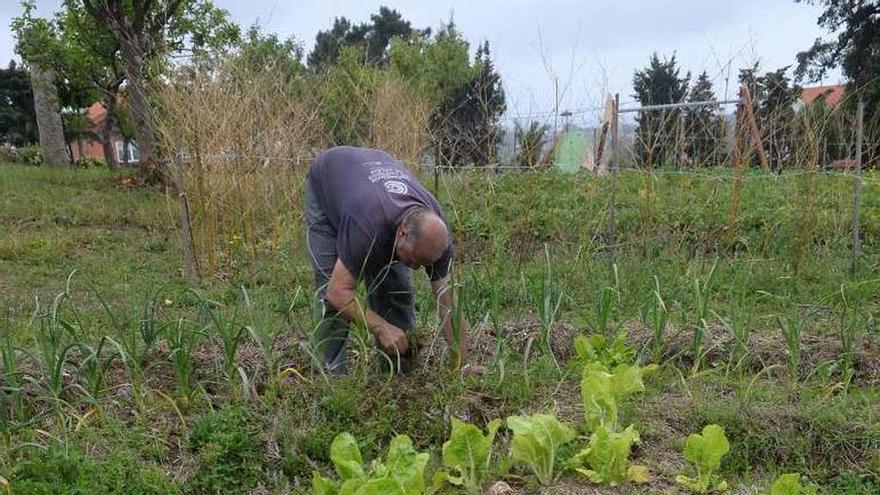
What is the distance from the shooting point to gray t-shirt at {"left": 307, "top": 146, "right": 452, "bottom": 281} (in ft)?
9.66

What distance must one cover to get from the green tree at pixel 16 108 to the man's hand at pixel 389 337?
30.0 metres

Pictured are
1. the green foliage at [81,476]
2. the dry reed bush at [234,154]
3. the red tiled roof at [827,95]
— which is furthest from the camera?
the red tiled roof at [827,95]

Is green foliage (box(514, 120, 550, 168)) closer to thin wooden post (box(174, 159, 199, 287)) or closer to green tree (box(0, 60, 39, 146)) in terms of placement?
thin wooden post (box(174, 159, 199, 287))

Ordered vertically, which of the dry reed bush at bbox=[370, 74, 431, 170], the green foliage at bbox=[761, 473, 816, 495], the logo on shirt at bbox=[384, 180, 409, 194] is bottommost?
the green foliage at bbox=[761, 473, 816, 495]

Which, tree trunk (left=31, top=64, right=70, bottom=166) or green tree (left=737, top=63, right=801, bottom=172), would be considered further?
tree trunk (left=31, top=64, right=70, bottom=166)

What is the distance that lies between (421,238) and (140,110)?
946 cm

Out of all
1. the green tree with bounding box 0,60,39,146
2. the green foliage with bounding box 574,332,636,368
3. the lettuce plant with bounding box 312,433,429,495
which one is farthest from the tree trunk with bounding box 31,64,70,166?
the lettuce plant with bounding box 312,433,429,495

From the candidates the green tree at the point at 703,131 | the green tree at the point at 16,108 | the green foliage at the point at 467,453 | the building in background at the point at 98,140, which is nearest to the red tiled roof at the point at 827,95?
the green tree at the point at 703,131

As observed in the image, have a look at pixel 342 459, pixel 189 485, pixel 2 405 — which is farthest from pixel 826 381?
pixel 2 405

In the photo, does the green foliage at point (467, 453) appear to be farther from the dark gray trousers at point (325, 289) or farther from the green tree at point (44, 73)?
the green tree at point (44, 73)

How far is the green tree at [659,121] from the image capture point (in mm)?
6812

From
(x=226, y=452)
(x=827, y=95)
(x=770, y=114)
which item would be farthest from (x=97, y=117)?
(x=226, y=452)

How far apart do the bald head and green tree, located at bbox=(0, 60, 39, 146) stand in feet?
98.6

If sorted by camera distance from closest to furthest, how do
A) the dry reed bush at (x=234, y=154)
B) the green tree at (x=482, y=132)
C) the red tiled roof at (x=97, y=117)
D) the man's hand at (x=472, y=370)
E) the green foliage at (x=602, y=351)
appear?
the man's hand at (x=472, y=370) → the green foliage at (x=602, y=351) → the dry reed bush at (x=234, y=154) → the green tree at (x=482, y=132) → the red tiled roof at (x=97, y=117)
